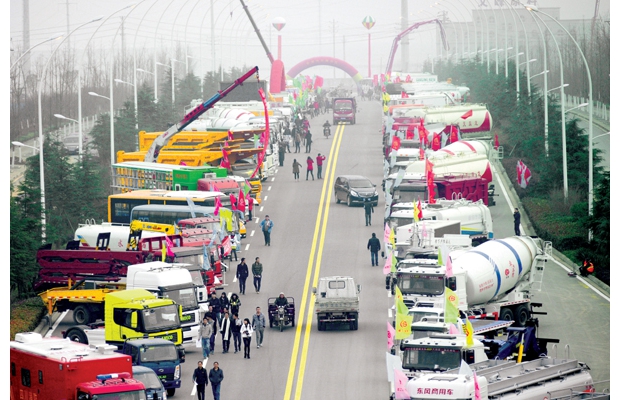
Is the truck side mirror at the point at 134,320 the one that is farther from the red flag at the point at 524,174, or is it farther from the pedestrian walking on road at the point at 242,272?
the red flag at the point at 524,174

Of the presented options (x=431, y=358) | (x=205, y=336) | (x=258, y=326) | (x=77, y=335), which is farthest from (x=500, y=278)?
(x=77, y=335)

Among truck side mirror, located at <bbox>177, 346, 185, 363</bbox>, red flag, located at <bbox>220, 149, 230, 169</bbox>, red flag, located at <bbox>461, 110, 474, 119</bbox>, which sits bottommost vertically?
truck side mirror, located at <bbox>177, 346, 185, 363</bbox>

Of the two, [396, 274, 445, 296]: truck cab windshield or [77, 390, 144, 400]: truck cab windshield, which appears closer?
[77, 390, 144, 400]: truck cab windshield

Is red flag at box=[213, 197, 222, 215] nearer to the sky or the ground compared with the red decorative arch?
nearer to the ground

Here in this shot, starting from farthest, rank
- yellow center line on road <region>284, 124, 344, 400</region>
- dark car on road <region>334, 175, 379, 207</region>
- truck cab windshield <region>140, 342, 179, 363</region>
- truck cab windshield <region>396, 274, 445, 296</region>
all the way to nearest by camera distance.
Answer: dark car on road <region>334, 175, 379, 207</region> → truck cab windshield <region>396, 274, 445, 296</region> → yellow center line on road <region>284, 124, 344, 400</region> → truck cab windshield <region>140, 342, 179, 363</region>

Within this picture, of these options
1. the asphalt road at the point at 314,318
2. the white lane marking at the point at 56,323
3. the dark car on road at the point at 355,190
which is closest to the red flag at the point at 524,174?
the asphalt road at the point at 314,318

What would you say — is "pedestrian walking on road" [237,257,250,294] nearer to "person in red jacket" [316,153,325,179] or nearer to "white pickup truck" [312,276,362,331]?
"white pickup truck" [312,276,362,331]

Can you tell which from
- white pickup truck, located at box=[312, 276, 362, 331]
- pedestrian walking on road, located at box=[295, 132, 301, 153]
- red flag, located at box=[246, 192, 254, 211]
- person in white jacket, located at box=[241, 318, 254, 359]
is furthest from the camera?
pedestrian walking on road, located at box=[295, 132, 301, 153]

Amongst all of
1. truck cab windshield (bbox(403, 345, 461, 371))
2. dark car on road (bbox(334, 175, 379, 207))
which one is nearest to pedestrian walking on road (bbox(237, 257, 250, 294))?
truck cab windshield (bbox(403, 345, 461, 371))

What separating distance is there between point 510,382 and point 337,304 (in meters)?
14.2

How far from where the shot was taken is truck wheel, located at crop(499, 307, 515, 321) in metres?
44.3

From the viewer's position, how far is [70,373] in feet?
102

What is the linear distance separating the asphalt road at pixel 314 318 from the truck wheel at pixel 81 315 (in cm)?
95

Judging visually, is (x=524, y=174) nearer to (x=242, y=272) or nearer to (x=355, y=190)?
(x=355, y=190)
